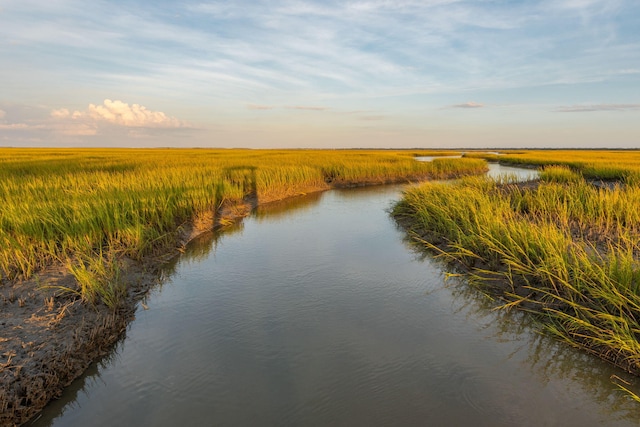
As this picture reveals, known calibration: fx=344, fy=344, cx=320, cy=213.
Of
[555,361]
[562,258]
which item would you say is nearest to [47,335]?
[555,361]

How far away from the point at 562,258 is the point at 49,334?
6556mm

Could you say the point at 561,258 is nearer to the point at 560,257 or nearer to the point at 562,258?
the point at 560,257

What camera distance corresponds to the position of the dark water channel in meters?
3.16

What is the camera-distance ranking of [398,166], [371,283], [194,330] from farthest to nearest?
[398,166] < [371,283] < [194,330]

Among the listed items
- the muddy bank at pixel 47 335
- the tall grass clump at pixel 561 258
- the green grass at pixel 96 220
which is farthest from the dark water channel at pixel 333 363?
the green grass at pixel 96 220

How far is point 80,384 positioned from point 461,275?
18.9 ft

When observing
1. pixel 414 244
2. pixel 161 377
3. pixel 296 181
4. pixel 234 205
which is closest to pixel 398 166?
pixel 296 181

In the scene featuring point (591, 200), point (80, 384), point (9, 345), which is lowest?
point (80, 384)

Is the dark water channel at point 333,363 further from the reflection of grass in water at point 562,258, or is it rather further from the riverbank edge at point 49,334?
the reflection of grass in water at point 562,258

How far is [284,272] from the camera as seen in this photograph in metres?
6.73

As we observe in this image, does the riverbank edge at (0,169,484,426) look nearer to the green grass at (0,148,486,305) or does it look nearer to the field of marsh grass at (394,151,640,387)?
the green grass at (0,148,486,305)

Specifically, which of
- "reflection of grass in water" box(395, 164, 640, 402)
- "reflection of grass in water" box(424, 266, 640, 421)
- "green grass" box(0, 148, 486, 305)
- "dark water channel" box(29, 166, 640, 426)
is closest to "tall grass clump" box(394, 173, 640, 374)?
"reflection of grass in water" box(395, 164, 640, 402)

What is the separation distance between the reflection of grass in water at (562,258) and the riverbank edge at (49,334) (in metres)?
5.32

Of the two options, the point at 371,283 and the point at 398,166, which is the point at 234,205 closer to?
the point at 371,283
